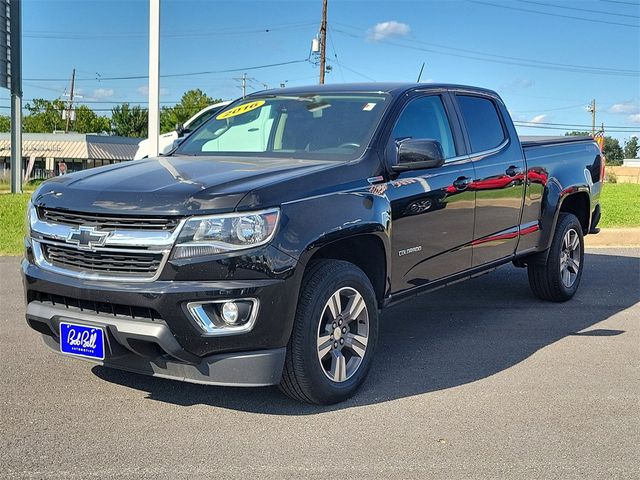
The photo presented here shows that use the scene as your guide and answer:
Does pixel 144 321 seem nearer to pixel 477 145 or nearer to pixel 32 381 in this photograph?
pixel 32 381

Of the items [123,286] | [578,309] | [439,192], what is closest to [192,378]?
[123,286]

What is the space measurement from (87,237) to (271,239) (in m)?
0.97

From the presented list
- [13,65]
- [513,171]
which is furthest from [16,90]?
[513,171]

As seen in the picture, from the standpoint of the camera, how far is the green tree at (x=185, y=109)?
8444cm

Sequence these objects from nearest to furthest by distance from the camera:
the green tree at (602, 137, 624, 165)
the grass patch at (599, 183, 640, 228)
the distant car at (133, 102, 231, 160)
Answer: the distant car at (133, 102, 231, 160) < the grass patch at (599, 183, 640, 228) < the green tree at (602, 137, 624, 165)

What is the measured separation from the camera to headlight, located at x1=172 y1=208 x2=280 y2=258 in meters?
3.78

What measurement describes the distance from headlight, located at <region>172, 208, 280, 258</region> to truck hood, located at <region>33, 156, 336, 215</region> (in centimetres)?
6

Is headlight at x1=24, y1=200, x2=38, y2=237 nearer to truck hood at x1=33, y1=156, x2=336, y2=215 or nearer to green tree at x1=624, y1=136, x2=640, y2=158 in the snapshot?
truck hood at x1=33, y1=156, x2=336, y2=215

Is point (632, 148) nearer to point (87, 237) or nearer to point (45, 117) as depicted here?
point (45, 117)

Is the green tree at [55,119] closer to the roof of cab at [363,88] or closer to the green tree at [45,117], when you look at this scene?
the green tree at [45,117]

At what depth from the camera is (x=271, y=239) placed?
12.7 ft

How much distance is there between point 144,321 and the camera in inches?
150

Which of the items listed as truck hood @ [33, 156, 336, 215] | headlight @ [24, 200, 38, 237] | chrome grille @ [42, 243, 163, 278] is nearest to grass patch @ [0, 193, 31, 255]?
headlight @ [24, 200, 38, 237]

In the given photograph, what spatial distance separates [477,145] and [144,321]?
3184 millimetres
